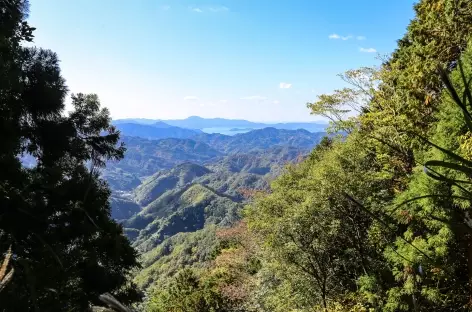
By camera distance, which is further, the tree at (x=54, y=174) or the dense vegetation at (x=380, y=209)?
the dense vegetation at (x=380, y=209)

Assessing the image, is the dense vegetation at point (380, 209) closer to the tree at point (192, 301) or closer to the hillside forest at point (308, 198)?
the hillside forest at point (308, 198)

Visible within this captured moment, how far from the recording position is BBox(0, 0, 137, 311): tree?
5.79 metres

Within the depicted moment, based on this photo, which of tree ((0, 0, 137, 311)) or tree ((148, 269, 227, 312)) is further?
tree ((148, 269, 227, 312))

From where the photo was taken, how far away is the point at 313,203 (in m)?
10.3

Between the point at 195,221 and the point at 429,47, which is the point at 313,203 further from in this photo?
the point at 195,221

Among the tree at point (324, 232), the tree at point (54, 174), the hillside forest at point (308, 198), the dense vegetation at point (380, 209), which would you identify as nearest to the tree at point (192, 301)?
the hillside forest at point (308, 198)

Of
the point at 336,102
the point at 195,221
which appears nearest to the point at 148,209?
the point at 195,221

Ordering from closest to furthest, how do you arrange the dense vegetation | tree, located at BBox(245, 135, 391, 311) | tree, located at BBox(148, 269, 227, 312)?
the dense vegetation
tree, located at BBox(245, 135, 391, 311)
tree, located at BBox(148, 269, 227, 312)

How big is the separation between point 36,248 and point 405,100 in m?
10.2

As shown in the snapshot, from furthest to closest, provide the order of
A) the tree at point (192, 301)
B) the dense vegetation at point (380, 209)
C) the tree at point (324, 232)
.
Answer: the tree at point (192, 301) < the tree at point (324, 232) < the dense vegetation at point (380, 209)

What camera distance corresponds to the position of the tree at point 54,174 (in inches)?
228

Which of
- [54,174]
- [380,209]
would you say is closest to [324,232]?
[380,209]

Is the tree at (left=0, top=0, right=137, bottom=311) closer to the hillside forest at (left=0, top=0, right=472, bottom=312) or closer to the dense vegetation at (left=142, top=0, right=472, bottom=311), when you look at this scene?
the hillside forest at (left=0, top=0, right=472, bottom=312)

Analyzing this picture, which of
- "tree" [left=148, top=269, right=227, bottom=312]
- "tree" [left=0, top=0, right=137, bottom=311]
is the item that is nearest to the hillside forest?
"tree" [left=0, top=0, right=137, bottom=311]
